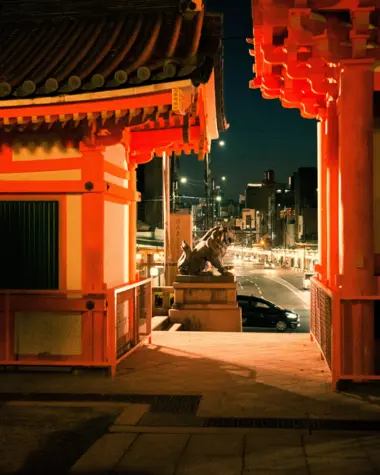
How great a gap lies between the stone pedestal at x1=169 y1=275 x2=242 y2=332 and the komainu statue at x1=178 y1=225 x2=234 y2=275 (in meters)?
0.32

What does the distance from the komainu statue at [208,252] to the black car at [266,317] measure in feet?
18.8

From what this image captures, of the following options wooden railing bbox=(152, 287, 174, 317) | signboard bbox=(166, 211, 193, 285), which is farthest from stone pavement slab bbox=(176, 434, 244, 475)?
signboard bbox=(166, 211, 193, 285)

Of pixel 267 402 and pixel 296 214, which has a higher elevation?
pixel 296 214

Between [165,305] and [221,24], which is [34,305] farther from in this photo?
[165,305]

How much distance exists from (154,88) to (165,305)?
13881 millimetres

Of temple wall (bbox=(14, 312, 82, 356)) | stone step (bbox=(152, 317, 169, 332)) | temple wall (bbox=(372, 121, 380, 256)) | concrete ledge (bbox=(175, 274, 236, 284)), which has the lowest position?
stone step (bbox=(152, 317, 169, 332))

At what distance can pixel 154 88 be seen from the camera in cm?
725

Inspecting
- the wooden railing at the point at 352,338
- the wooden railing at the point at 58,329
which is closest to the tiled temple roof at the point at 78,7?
the wooden railing at the point at 58,329

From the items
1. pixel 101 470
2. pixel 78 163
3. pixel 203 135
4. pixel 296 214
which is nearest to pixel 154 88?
pixel 78 163

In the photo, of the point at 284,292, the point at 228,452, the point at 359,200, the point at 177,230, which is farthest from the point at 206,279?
the point at 284,292

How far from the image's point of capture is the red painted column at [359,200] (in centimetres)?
726

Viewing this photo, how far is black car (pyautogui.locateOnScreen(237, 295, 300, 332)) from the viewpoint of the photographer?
2223 cm

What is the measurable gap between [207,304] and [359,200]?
Result: 10.3m

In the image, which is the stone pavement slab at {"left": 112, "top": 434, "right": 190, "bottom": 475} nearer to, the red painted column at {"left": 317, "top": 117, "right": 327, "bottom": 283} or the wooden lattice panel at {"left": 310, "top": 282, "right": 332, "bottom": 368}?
the wooden lattice panel at {"left": 310, "top": 282, "right": 332, "bottom": 368}
